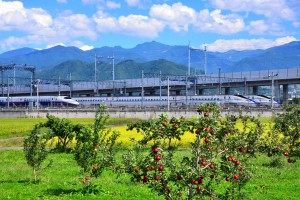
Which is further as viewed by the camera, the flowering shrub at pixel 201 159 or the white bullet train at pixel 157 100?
the white bullet train at pixel 157 100

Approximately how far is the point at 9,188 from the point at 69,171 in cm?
461

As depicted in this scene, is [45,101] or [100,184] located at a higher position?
[45,101]

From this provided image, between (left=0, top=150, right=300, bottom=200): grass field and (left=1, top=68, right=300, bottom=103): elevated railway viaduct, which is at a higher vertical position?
(left=1, top=68, right=300, bottom=103): elevated railway viaduct

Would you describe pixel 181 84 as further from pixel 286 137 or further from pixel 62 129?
pixel 286 137

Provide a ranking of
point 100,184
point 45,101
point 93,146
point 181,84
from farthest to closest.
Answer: point 181,84
point 45,101
point 100,184
point 93,146

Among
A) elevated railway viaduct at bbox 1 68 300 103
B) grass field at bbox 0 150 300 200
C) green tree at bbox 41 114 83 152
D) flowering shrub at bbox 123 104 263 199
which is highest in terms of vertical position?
elevated railway viaduct at bbox 1 68 300 103

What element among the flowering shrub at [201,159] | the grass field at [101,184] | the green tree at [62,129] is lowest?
the grass field at [101,184]

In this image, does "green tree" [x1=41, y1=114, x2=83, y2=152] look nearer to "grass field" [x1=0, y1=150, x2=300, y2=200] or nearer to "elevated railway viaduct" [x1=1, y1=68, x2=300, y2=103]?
"grass field" [x1=0, y1=150, x2=300, y2=200]

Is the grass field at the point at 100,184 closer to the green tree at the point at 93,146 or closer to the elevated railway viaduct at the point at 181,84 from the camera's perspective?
the green tree at the point at 93,146

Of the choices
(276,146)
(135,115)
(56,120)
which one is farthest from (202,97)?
(276,146)

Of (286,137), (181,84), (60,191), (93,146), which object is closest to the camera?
(93,146)

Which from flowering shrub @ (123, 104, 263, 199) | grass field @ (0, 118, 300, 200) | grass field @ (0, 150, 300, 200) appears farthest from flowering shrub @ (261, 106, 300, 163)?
grass field @ (0, 150, 300, 200)

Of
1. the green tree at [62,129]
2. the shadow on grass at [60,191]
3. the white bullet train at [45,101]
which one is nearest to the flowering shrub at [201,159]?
the shadow on grass at [60,191]

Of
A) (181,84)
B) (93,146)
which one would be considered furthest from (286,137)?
(181,84)
